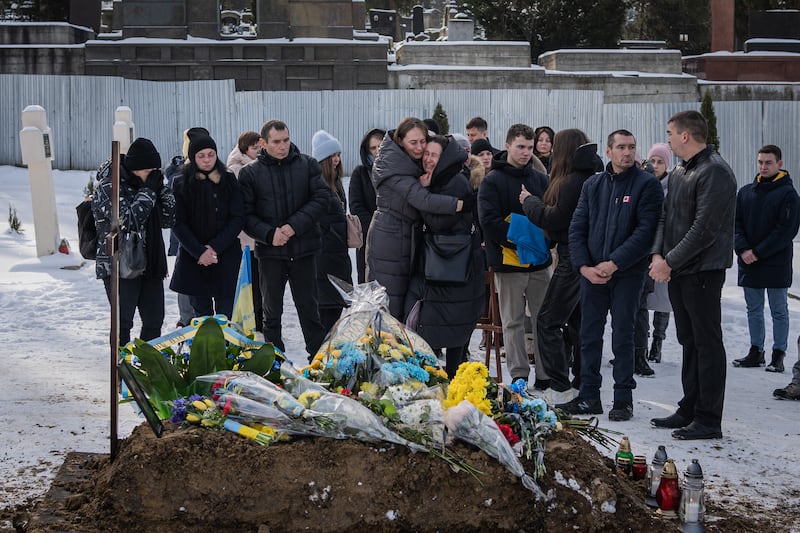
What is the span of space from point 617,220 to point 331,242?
297 centimetres

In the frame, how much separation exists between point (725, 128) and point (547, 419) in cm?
1953

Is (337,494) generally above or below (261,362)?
below

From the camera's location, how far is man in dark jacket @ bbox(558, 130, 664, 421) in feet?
24.7

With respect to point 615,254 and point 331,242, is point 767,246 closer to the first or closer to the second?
point 615,254

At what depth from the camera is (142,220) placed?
7828 millimetres

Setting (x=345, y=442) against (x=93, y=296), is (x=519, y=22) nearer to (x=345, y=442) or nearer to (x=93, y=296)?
(x=93, y=296)

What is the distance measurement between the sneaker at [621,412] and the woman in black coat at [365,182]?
10.2ft

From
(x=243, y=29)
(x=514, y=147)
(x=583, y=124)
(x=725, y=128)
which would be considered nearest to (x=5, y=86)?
(x=243, y=29)

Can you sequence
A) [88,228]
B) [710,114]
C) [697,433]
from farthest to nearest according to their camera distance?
1. [710,114]
2. [88,228]
3. [697,433]

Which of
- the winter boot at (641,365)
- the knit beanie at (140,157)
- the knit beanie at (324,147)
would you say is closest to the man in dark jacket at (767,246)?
the winter boot at (641,365)

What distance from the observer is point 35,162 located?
13812mm

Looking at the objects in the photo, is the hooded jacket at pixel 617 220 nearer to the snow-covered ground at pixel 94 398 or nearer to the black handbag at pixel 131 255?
the snow-covered ground at pixel 94 398

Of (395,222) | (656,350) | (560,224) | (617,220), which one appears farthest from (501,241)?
(656,350)

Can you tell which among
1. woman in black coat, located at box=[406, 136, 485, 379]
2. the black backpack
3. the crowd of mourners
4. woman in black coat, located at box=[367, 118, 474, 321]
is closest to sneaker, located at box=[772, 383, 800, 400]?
the crowd of mourners
